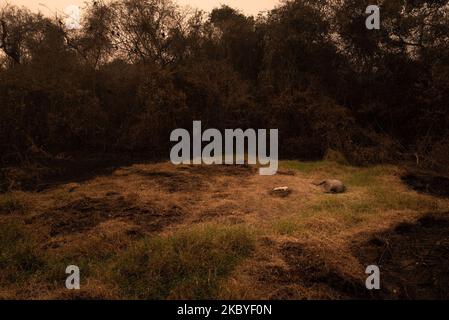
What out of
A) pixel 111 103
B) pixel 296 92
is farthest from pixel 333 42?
pixel 111 103

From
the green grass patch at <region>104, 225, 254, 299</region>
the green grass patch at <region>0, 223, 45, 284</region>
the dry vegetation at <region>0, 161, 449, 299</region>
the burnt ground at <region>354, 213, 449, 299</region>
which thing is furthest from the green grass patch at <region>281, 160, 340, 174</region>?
the green grass patch at <region>0, 223, 45, 284</region>

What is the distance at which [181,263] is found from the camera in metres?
4.00

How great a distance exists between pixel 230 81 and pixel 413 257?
8.86 m

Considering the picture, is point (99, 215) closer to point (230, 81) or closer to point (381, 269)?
point (381, 269)

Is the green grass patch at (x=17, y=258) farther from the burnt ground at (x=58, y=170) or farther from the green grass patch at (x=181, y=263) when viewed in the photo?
the burnt ground at (x=58, y=170)

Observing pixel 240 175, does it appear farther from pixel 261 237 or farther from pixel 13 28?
pixel 13 28

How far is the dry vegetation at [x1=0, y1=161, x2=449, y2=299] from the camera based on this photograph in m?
3.72

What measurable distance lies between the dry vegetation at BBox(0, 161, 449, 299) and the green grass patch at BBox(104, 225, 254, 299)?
1cm

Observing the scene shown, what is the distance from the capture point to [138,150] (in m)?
11.3

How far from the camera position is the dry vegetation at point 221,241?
12.2 ft

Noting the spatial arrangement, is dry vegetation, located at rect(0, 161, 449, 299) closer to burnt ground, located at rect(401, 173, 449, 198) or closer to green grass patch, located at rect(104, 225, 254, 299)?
green grass patch, located at rect(104, 225, 254, 299)

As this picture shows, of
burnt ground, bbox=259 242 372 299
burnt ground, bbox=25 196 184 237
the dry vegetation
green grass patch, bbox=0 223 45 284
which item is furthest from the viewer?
burnt ground, bbox=25 196 184 237

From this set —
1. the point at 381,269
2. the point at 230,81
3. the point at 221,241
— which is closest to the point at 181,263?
the point at 221,241
